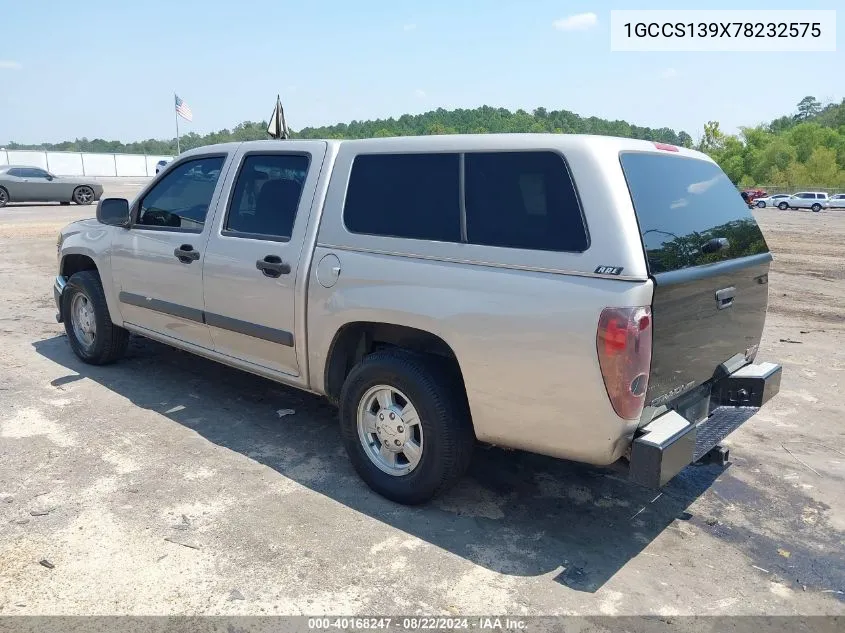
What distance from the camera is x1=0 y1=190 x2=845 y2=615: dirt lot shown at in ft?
9.29

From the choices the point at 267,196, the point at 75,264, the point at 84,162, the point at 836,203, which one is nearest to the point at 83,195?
the point at 75,264

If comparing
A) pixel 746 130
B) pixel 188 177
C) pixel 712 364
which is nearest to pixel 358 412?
pixel 712 364

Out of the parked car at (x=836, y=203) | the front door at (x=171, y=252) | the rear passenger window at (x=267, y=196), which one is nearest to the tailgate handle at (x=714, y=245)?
the rear passenger window at (x=267, y=196)

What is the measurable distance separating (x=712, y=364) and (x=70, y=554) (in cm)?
330

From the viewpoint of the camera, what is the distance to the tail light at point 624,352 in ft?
8.98

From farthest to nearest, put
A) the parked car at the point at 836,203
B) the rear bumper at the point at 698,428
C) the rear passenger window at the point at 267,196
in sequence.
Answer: the parked car at the point at 836,203 < the rear passenger window at the point at 267,196 < the rear bumper at the point at 698,428

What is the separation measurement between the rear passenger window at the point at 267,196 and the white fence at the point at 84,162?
51.8 meters

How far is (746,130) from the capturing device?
93688 mm

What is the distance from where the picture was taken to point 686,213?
330 centimetres

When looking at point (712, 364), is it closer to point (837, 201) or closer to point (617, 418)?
point (617, 418)

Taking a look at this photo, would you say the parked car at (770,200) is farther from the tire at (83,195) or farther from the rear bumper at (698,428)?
the rear bumper at (698,428)

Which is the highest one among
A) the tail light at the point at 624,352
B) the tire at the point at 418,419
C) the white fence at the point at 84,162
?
the white fence at the point at 84,162

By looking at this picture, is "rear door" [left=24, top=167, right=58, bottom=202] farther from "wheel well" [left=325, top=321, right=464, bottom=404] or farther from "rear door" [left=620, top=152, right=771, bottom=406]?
"rear door" [left=620, top=152, right=771, bottom=406]

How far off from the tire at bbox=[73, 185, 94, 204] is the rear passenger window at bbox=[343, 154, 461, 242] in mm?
23981
